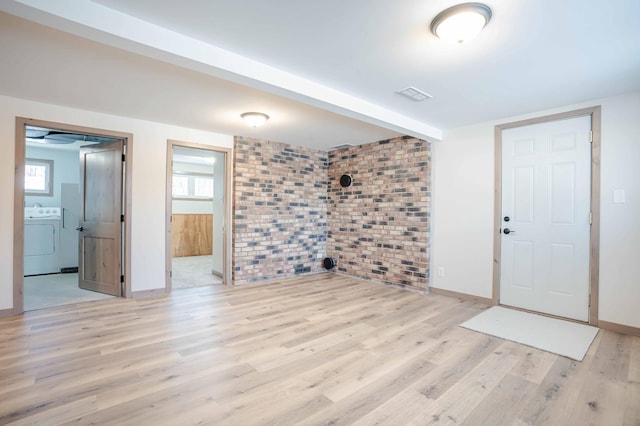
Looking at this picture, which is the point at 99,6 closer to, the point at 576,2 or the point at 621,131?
the point at 576,2

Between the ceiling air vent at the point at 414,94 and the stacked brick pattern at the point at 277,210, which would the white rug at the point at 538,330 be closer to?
the ceiling air vent at the point at 414,94

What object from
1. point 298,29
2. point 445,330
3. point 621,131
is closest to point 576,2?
point 298,29

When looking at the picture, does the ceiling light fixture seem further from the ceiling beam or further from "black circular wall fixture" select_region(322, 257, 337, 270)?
"black circular wall fixture" select_region(322, 257, 337, 270)

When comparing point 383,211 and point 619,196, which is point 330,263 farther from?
point 619,196

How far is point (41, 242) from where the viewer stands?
548 cm

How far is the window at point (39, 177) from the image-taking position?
6.17 meters

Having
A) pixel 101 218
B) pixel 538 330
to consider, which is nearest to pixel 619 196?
pixel 538 330

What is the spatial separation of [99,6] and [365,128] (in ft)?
10.6

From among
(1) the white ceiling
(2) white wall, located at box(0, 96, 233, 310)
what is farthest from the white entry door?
(2) white wall, located at box(0, 96, 233, 310)

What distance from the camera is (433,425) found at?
1.66 meters

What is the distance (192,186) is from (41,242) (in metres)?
3.73

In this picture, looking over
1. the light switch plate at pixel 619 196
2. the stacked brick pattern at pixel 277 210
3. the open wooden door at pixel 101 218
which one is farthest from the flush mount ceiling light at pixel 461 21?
the open wooden door at pixel 101 218

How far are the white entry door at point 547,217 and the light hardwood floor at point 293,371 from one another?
2.08 feet

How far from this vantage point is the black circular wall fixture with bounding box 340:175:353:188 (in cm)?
562
